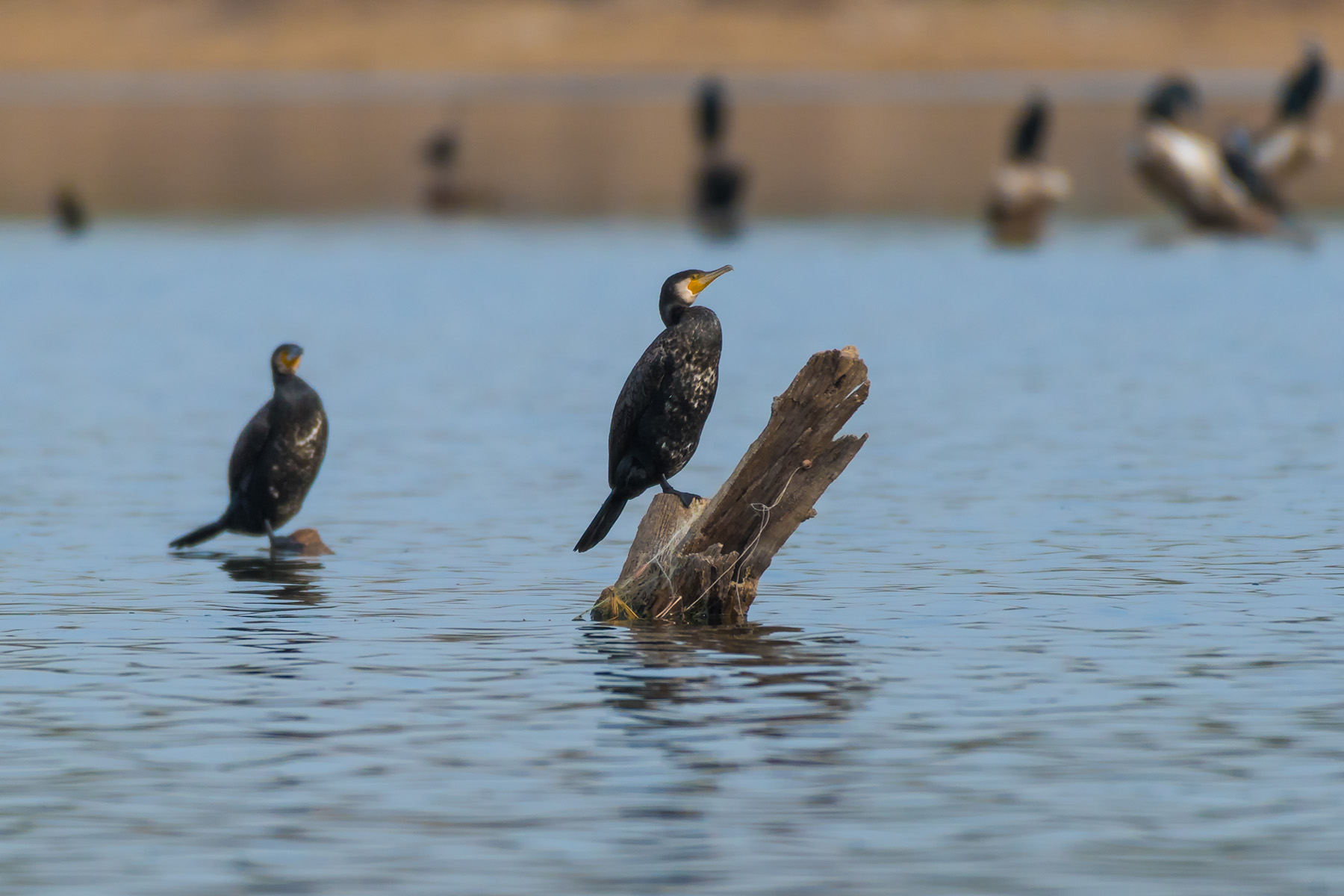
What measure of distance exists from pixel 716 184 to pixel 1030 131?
24.9ft

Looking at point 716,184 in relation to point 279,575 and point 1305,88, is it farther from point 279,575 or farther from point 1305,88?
point 279,575

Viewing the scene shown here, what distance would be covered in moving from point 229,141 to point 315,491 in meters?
59.3

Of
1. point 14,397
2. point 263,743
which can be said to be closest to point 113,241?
point 14,397

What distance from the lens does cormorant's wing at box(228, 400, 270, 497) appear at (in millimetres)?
14422

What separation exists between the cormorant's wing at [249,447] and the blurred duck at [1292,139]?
2511 cm

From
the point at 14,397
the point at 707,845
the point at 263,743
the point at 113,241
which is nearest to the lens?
the point at 707,845

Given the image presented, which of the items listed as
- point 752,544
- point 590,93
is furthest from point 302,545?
point 590,93

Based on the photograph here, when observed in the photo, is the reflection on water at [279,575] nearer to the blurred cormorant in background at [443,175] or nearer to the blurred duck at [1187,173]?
the blurred duck at [1187,173]

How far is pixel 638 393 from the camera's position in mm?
11977

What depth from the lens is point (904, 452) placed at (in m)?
19.0

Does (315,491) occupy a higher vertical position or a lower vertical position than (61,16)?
lower

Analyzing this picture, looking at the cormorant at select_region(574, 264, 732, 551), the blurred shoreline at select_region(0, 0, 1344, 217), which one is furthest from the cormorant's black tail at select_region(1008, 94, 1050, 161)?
the cormorant at select_region(574, 264, 732, 551)

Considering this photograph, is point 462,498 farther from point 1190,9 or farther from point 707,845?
point 1190,9

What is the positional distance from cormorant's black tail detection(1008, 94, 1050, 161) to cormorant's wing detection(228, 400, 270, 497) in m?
23.3
